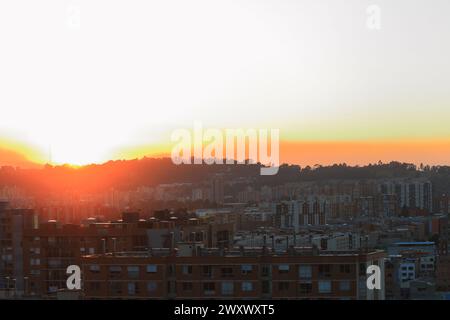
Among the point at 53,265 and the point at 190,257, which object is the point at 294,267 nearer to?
the point at 190,257

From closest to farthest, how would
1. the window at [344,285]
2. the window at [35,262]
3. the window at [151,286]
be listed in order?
the window at [344,285], the window at [151,286], the window at [35,262]

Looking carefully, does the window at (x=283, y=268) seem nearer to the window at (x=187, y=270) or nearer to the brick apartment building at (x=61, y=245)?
the window at (x=187, y=270)

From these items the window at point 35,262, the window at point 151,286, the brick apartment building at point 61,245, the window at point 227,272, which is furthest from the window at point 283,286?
the window at point 35,262

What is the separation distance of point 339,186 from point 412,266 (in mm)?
Answer: 15639

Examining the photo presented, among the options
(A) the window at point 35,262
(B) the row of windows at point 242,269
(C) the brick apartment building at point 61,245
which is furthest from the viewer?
(A) the window at point 35,262

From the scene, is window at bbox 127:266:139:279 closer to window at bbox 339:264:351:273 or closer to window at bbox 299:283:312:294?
window at bbox 299:283:312:294

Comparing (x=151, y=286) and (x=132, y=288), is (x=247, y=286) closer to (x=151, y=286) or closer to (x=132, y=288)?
(x=151, y=286)

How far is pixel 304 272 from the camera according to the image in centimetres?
607

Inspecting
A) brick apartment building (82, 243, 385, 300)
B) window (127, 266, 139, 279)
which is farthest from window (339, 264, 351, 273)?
window (127, 266, 139, 279)

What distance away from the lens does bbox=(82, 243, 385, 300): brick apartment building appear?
6.00m

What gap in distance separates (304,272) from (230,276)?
1.57 feet

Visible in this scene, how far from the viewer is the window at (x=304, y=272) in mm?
6059

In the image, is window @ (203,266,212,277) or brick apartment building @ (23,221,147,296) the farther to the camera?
brick apartment building @ (23,221,147,296)

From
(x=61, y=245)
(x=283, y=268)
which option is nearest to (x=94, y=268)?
(x=283, y=268)
